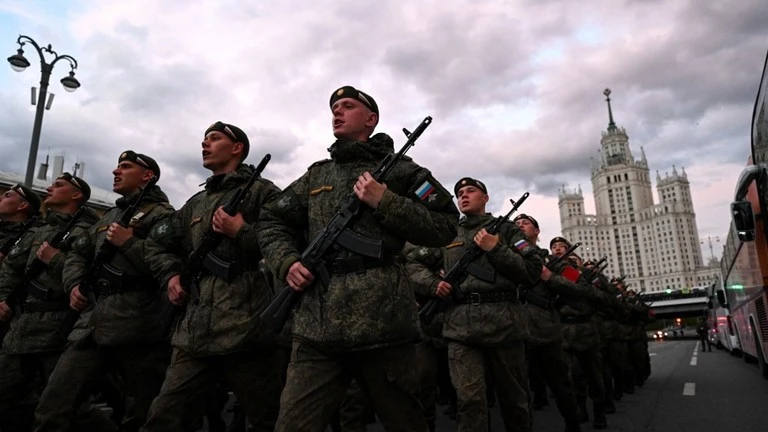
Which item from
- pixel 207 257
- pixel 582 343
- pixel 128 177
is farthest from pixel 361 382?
pixel 582 343

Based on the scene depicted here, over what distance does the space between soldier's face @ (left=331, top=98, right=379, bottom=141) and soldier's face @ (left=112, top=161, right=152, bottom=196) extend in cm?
234

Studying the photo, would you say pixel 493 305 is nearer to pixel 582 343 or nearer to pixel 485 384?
pixel 485 384

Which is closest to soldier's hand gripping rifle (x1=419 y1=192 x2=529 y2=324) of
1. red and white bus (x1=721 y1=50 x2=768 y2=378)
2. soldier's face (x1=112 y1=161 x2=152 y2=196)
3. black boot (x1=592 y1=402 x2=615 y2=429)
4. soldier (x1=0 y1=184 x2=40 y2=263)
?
black boot (x1=592 y1=402 x2=615 y2=429)

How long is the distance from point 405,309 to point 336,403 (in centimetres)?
54

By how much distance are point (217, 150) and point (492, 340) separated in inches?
97.2

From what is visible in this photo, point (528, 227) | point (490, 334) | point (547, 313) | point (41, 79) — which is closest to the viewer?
point (490, 334)

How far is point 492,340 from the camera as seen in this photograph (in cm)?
425

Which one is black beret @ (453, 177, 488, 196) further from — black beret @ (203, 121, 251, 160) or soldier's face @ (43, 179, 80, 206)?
soldier's face @ (43, 179, 80, 206)

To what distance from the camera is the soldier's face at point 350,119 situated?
3.04 metres

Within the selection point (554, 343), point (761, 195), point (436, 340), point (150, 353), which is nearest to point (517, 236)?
point (554, 343)

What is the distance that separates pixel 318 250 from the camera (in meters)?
2.65

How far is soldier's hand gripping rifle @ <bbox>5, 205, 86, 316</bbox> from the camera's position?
4789mm

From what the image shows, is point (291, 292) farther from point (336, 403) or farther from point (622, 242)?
point (622, 242)

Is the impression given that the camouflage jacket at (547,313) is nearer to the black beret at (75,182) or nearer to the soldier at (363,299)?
the soldier at (363,299)
